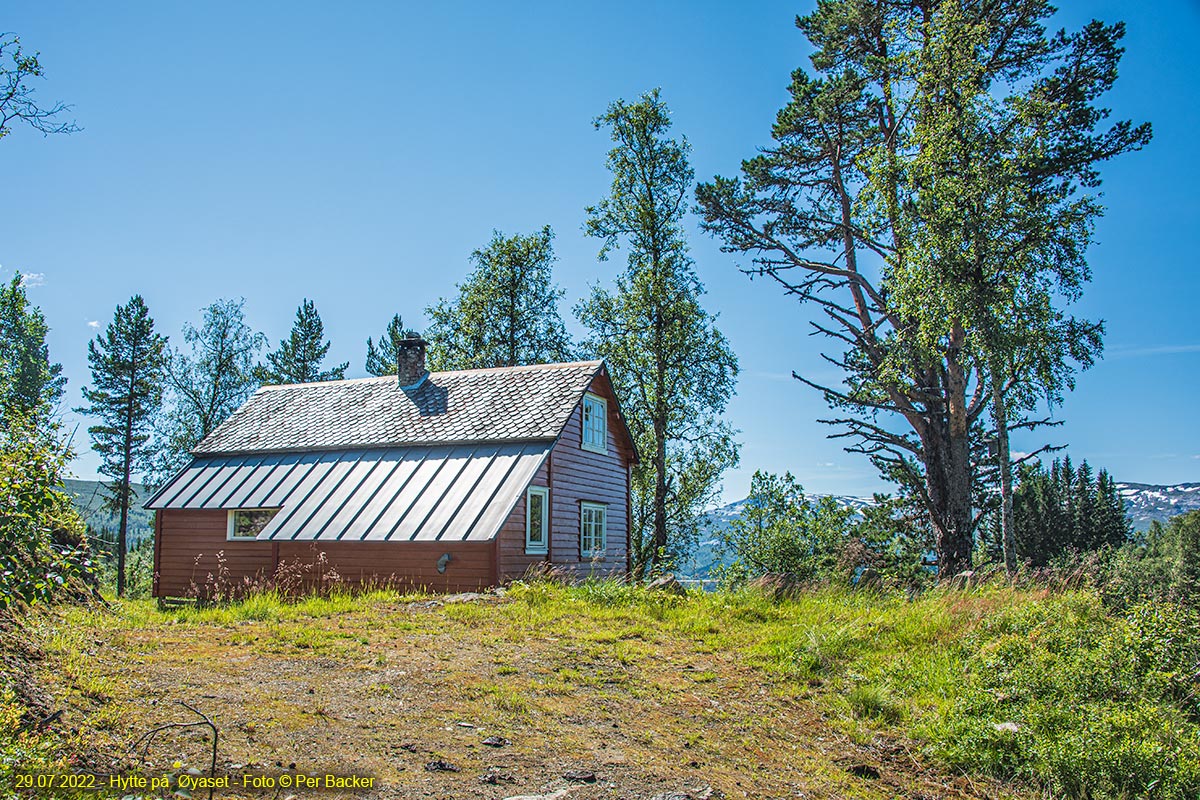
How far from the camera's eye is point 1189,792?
178 inches

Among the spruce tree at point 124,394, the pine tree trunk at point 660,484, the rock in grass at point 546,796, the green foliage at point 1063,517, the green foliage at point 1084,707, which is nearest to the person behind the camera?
the rock in grass at point 546,796

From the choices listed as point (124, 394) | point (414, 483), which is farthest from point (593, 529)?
point (124, 394)

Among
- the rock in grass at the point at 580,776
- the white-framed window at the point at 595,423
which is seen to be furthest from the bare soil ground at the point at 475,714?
the white-framed window at the point at 595,423

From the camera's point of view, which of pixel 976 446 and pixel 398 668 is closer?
pixel 398 668

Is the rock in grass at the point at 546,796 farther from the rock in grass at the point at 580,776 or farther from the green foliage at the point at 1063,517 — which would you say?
the green foliage at the point at 1063,517

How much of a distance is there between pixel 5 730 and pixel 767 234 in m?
18.3

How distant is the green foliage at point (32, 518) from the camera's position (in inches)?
169

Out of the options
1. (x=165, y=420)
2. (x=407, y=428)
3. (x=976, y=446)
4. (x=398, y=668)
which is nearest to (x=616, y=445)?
(x=407, y=428)

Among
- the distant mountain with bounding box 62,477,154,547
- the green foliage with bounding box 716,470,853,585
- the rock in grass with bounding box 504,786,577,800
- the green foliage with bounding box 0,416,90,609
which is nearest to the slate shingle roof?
the distant mountain with bounding box 62,477,154,547

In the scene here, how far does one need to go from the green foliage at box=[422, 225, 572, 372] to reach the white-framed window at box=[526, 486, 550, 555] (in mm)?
15166

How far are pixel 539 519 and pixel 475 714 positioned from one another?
11598 millimetres

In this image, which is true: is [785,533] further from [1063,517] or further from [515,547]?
[1063,517]

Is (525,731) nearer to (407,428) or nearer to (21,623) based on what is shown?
(21,623)

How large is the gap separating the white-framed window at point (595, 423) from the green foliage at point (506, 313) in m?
12.0
